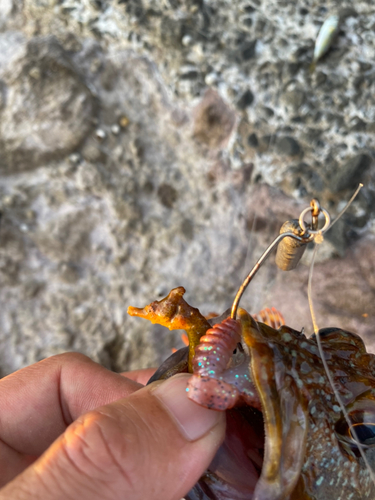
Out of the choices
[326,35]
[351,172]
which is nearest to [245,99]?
[326,35]

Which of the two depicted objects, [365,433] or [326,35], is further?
[326,35]

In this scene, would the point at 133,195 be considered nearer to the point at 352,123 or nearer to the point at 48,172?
the point at 48,172

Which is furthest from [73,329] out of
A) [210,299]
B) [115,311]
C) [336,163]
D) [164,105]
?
[336,163]

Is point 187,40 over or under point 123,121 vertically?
over

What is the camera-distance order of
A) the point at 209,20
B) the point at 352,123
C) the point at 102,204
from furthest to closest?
the point at 102,204
the point at 209,20
the point at 352,123

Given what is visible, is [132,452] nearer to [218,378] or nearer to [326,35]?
[218,378]

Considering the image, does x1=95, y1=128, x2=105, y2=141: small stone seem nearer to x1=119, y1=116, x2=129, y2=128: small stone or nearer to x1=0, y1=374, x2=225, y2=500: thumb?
x1=119, y1=116, x2=129, y2=128: small stone
